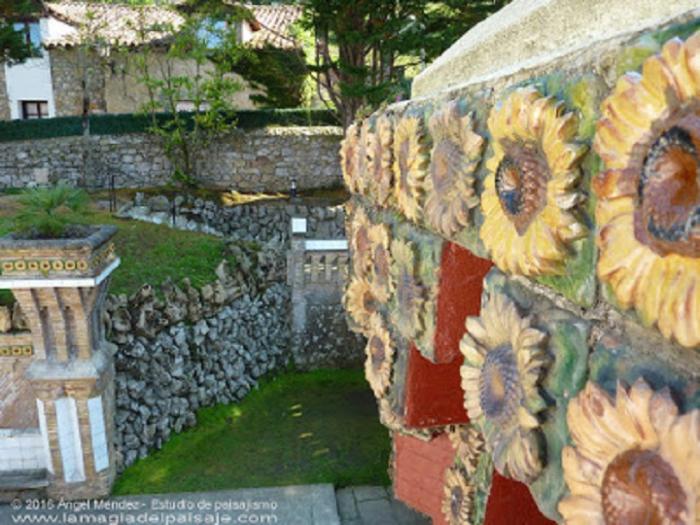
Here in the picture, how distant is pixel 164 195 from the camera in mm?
14906

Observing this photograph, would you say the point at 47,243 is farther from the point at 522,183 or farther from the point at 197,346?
the point at 522,183

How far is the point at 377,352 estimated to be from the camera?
2.33m

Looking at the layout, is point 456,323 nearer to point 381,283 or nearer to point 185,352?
point 381,283

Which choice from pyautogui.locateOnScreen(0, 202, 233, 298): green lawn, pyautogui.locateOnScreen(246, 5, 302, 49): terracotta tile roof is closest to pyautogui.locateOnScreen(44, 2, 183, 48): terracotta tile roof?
pyautogui.locateOnScreen(246, 5, 302, 49): terracotta tile roof

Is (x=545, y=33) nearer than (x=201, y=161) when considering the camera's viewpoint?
Yes

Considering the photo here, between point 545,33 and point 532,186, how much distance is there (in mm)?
648

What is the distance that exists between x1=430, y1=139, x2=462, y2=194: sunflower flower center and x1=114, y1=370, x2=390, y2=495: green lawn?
21.2 feet

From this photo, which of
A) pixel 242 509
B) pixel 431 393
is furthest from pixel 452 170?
pixel 242 509

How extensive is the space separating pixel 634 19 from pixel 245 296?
8.78 meters

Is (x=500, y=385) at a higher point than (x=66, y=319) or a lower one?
higher

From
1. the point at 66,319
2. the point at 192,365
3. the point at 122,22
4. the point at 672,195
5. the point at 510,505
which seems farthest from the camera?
the point at 122,22

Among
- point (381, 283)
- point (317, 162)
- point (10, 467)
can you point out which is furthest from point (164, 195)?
point (381, 283)

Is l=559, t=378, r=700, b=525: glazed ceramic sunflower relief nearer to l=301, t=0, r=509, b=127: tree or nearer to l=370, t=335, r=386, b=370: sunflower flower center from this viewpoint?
l=370, t=335, r=386, b=370: sunflower flower center

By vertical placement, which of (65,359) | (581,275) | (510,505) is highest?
(581,275)
